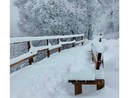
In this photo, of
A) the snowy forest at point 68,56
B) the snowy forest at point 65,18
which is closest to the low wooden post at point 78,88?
the snowy forest at point 68,56

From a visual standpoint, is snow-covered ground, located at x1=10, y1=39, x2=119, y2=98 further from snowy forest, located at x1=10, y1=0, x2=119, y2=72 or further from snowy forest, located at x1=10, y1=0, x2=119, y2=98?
snowy forest, located at x1=10, y1=0, x2=119, y2=72

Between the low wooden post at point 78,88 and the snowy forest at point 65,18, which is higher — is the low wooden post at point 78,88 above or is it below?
below

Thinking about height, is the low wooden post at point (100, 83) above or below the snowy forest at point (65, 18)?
below

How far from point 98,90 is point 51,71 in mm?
494

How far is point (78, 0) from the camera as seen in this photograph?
2141mm

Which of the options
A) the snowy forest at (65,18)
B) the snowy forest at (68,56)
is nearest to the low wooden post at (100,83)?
the snowy forest at (68,56)

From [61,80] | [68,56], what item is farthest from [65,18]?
[61,80]

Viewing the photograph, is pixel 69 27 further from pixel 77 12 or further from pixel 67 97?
pixel 67 97

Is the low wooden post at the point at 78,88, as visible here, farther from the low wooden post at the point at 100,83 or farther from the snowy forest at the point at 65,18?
the snowy forest at the point at 65,18

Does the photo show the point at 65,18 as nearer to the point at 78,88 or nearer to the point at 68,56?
the point at 68,56

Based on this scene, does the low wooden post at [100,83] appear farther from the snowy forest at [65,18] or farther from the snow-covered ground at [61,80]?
the snowy forest at [65,18]

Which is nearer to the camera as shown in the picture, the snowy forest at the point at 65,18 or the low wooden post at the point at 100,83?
the low wooden post at the point at 100,83

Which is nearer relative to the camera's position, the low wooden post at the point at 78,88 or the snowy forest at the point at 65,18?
the low wooden post at the point at 78,88
